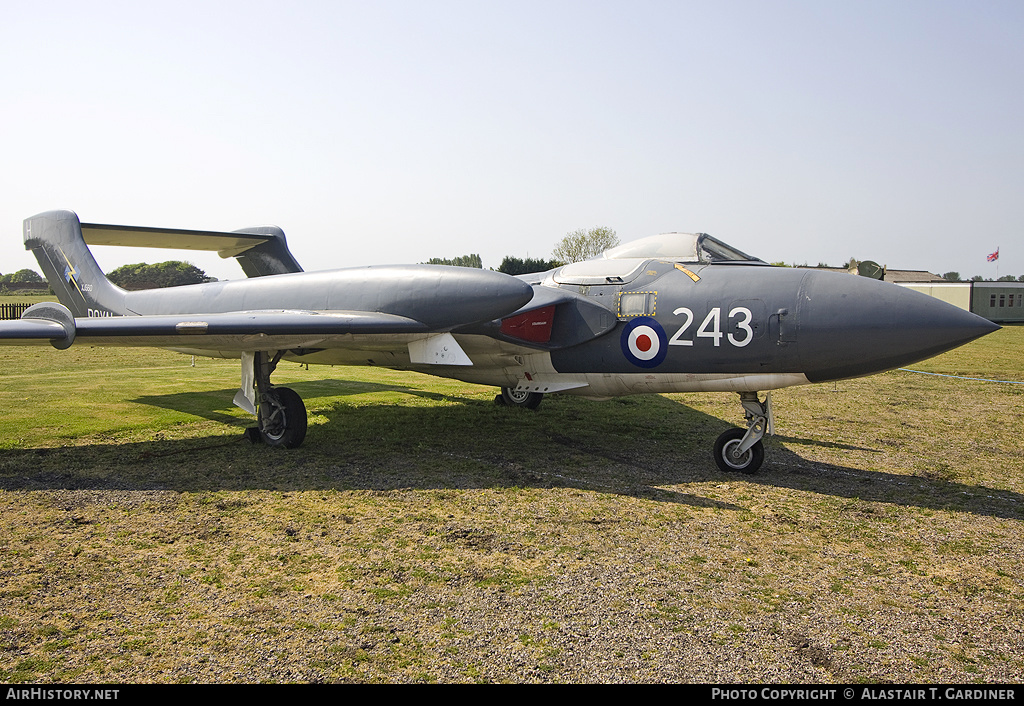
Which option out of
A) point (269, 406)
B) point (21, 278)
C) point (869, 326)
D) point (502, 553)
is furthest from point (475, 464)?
point (21, 278)

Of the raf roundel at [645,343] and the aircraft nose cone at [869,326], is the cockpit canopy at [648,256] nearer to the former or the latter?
the raf roundel at [645,343]

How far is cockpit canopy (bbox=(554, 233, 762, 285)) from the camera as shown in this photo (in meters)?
7.78

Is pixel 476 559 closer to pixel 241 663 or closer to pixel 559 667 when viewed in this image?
pixel 559 667

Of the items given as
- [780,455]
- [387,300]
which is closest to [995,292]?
[780,455]

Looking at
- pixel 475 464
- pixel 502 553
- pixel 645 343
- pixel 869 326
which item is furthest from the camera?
pixel 475 464

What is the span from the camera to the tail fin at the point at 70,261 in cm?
1134

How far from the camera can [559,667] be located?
11.1ft

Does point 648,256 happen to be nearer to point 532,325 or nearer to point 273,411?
point 532,325

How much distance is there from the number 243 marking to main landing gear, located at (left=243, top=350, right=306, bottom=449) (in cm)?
474

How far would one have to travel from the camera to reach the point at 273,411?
339 inches

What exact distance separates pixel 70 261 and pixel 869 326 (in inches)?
480

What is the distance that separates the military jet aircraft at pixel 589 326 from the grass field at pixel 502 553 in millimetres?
983

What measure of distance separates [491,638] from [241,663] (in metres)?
1.30

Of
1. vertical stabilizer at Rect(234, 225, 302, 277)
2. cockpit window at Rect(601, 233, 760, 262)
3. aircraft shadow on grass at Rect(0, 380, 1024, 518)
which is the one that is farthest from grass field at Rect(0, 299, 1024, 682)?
vertical stabilizer at Rect(234, 225, 302, 277)
